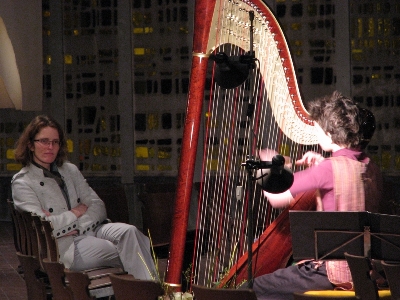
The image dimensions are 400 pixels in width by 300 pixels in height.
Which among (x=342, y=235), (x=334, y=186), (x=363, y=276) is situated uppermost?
(x=334, y=186)

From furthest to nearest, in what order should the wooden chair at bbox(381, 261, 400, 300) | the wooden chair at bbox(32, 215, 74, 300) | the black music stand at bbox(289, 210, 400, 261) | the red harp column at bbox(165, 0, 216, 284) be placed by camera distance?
the wooden chair at bbox(32, 215, 74, 300) → the red harp column at bbox(165, 0, 216, 284) → the black music stand at bbox(289, 210, 400, 261) → the wooden chair at bbox(381, 261, 400, 300)

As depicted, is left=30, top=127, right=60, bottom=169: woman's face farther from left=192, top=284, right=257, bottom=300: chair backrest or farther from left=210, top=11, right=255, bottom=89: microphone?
left=192, top=284, right=257, bottom=300: chair backrest

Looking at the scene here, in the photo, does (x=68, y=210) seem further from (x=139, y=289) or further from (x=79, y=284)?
(x=139, y=289)

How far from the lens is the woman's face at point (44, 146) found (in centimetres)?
471

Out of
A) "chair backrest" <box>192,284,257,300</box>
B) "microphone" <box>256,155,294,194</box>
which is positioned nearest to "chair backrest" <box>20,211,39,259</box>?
"microphone" <box>256,155,294,194</box>

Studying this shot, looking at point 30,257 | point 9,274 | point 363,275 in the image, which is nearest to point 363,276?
point 363,275

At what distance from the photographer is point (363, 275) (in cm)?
322

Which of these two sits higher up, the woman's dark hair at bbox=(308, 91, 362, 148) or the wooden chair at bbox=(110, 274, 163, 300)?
the woman's dark hair at bbox=(308, 91, 362, 148)

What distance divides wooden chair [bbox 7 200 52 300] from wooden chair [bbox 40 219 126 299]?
8cm

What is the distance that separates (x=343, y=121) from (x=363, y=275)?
79cm

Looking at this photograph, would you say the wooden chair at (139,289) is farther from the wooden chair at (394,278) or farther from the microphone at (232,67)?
the microphone at (232,67)

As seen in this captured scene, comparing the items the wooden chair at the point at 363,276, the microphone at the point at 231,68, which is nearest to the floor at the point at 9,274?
the microphone at the point at 231,68

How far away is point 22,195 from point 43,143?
338 mm

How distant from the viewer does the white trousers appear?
4.57 meters
